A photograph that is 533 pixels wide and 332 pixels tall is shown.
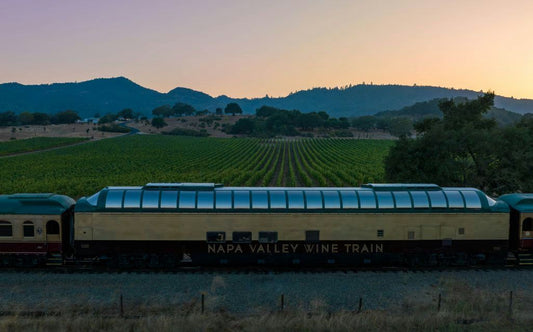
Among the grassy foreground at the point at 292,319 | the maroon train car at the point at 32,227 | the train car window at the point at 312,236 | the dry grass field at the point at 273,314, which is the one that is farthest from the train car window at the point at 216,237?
the maroon train car at the point at 32,227

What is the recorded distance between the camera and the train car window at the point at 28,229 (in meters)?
17.8

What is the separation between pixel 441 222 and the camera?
59.4 ft

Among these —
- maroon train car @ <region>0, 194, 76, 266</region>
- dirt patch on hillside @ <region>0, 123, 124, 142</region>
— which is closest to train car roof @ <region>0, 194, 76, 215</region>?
maroon train car @ <region>0, 194, 76, 266</region>

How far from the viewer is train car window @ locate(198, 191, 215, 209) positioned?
57.3ft

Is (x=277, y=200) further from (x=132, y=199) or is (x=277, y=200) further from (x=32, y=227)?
(x=32, y=227)

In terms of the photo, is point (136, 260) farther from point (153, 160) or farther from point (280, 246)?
point (153, 160)

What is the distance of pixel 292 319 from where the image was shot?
41.8 feet

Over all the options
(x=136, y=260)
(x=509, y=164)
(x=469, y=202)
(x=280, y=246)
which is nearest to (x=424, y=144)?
(x=509, y=164)

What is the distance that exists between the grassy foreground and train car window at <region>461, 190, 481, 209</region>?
506 cm

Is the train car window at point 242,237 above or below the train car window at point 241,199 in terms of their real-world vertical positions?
below

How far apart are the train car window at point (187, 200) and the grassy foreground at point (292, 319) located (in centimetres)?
483

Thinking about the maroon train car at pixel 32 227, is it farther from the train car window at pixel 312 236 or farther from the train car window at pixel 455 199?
the train car window at pixel 455 199

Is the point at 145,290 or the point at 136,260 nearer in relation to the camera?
the point at 145,290

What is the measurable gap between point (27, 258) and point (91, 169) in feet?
207
